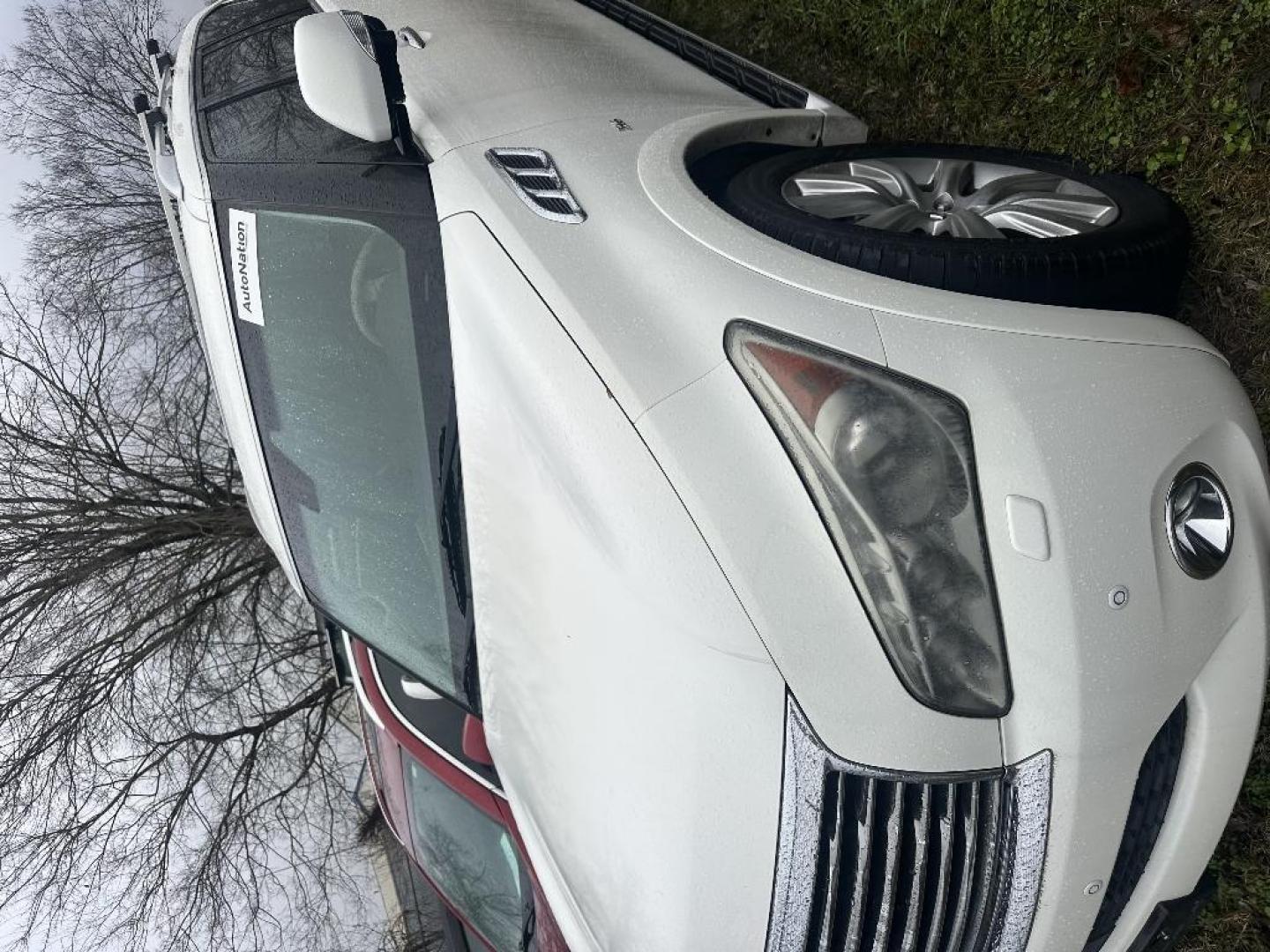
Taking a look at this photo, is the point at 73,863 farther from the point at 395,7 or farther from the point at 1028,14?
the point at 1028,14

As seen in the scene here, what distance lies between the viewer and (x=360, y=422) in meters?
2.09

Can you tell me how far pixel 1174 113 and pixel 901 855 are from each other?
1957mm

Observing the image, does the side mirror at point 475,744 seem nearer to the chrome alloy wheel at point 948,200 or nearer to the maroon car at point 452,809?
the maroon car at point 452,809

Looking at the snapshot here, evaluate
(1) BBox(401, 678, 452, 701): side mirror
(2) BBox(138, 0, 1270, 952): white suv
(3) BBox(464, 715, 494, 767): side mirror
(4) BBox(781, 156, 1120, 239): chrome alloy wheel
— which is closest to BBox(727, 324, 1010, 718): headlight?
(2) BBox(138, 0, 1270, 952): white suv

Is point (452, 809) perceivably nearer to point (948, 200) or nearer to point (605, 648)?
point (605, 648)

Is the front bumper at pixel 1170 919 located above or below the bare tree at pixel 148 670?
above

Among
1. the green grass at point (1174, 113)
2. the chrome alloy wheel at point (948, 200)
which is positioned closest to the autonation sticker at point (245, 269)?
the chrome alloy wheel at point (948, 200)

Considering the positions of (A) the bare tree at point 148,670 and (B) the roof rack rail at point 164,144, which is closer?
(B) the roof rack rail at point 164,144

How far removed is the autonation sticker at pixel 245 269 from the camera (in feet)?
7.35

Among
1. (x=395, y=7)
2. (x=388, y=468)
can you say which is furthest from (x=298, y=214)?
(x=395, y=7)

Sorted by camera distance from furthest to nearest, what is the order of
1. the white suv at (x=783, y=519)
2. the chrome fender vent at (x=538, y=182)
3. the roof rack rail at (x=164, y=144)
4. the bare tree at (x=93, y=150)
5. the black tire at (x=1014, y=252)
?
the bare tree at (x=93, y=150), the roof rack rail at (x=164, y=144), the chrome fender vent at (x=538, y=182), the black tire at (x=1014, y=252), the white suv at (x=783, y=519)

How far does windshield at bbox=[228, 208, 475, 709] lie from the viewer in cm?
196

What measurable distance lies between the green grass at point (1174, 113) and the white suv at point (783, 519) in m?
0.39

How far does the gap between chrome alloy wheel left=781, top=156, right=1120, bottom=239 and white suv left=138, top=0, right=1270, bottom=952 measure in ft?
0.04
